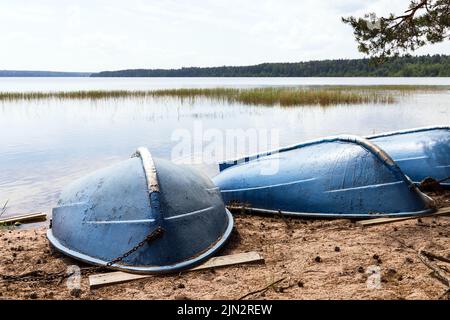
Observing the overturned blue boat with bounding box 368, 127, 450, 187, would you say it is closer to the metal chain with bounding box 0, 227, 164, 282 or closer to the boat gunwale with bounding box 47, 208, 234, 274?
the boat gunwale with bounding box 47, 208, 234, 274

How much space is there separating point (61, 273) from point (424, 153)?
6.00 meters

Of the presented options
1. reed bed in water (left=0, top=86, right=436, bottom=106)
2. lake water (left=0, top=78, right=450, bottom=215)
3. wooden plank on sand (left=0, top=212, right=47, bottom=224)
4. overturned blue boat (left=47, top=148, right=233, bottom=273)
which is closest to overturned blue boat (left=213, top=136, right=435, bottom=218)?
overturned blue boat (left=47, top=148, right=233, bottom=273)

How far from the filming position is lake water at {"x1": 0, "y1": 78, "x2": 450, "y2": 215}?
11211 millimetres

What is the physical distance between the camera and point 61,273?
422cm

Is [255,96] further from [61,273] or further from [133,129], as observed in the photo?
[61,273]

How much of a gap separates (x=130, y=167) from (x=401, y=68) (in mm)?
103045

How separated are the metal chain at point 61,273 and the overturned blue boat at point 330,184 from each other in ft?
8.26

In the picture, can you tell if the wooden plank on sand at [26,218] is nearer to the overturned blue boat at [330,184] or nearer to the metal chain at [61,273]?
the overturned blue boat at [330,184]

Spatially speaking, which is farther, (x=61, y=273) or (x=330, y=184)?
(x=330, y=184)

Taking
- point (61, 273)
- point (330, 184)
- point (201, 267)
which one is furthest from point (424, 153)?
point (61, 273)

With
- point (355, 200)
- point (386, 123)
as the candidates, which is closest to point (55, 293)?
point (355, 200)

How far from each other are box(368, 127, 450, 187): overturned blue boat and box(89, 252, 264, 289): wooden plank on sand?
4.04 meters
